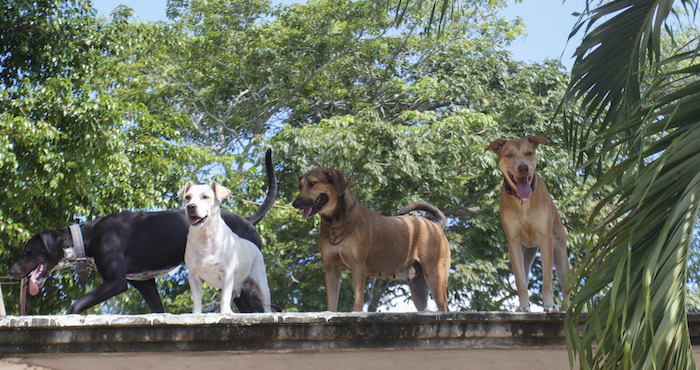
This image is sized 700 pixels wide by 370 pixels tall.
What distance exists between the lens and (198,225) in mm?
5566

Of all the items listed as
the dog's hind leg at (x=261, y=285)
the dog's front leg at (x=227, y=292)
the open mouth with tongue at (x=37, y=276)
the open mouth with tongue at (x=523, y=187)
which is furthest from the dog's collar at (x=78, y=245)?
the open mouth with tongue at (x=523, y=187)

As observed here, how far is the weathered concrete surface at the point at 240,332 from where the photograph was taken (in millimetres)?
4500

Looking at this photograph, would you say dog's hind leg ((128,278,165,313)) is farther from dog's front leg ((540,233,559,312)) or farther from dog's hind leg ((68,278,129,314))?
dog's front leg ((540,233,559,312))

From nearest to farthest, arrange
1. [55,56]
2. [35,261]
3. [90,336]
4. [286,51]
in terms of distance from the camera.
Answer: [90,336]
[35,261]
[55,56]
[286,51]

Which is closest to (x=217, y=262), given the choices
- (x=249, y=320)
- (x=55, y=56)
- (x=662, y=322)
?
(x=249, y=320)

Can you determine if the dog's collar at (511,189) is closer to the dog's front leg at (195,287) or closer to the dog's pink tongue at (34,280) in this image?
the dog's front leg at (195,287)

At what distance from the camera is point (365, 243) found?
6.63 m

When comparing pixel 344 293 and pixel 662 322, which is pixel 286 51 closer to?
pixel 344 293

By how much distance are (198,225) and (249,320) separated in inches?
47.1

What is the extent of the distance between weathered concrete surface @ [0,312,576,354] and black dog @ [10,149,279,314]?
68.4 inches

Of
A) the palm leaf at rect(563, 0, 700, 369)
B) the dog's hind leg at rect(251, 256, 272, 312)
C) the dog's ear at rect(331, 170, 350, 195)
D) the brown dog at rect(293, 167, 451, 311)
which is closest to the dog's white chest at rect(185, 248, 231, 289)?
the dog's hind leg at rect(251, 256, 272, 312)

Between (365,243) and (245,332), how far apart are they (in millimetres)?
2195

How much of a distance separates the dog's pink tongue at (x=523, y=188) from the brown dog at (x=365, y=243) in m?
1.28

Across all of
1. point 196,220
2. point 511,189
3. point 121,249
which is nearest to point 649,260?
point 511,189
